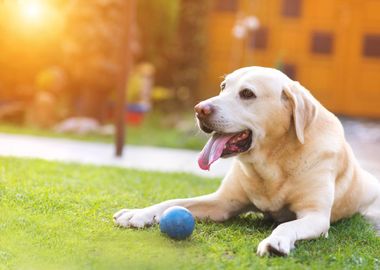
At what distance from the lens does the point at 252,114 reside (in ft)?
10.6

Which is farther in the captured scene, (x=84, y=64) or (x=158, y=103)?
(x=158, y=103)

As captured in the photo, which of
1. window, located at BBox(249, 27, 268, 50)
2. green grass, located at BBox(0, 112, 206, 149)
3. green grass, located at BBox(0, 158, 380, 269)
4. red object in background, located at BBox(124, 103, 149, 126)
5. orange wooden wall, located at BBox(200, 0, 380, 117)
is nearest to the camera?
green grass, located at BBox(0, 158, 380, 269)

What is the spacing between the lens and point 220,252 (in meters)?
2.93

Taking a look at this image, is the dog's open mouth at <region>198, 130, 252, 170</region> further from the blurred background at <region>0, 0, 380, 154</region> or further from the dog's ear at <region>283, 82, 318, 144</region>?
the blurred background at <region>0, 0, 380, 154</region>

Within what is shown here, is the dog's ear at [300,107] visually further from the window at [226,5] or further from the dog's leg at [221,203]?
the window at [226,5]

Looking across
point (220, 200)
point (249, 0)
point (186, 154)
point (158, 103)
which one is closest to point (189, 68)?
point (158, 103)

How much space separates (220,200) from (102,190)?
106cm

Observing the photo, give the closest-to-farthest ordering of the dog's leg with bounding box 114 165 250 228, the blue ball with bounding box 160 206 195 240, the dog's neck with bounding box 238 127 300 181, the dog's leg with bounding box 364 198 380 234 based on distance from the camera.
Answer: the blue ball with bounding box 160 206 195 240 → the dog's neck with bounding box 238 127 300 181 → the dog's leg with bounding box 114 165 250 228 → the dog's leg with bounding box 364 198 380 234

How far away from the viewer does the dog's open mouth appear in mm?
3215

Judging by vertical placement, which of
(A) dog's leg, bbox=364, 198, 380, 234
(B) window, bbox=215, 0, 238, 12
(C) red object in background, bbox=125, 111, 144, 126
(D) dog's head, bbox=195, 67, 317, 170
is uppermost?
(B) window, bbox=215, 0, 238, 12

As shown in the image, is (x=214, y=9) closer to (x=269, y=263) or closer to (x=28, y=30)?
(x=28, y=30)

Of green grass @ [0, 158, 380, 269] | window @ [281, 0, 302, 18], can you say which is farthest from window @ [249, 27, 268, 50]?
green grass @ [0, 158, 380, 269]

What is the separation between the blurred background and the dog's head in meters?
4.47

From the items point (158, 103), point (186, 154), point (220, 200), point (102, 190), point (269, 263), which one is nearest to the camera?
point (269, 263)
